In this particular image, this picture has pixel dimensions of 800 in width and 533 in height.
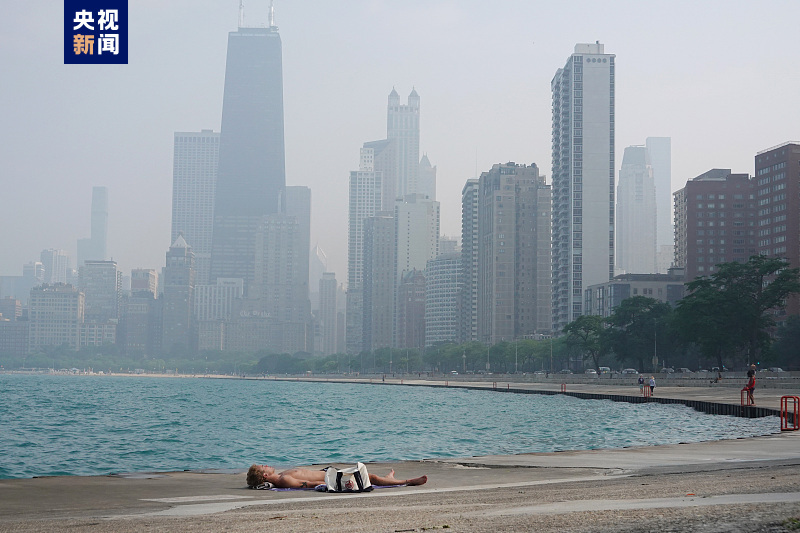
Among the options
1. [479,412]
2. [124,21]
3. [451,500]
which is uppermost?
[124,21]

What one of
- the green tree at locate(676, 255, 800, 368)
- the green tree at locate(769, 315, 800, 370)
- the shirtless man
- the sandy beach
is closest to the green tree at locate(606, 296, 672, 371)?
the green tree at locate(769, 315, 800, 370)

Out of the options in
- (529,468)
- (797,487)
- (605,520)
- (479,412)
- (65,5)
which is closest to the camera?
(605,520)

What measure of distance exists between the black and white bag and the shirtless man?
525mm

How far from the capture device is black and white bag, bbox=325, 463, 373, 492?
18812mm

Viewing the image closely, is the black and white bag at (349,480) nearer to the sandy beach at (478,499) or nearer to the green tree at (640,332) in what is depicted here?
the sandy beach at (478,499)

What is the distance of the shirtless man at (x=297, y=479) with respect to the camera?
1956 cm

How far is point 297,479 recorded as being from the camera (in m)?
19.9

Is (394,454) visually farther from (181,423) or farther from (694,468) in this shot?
(181,423)

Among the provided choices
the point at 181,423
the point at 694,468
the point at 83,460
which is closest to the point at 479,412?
the point at 181,423

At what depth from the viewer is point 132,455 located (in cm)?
4462

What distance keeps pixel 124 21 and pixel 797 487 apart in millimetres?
29798

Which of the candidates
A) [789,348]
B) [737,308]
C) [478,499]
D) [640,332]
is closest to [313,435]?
[478,499]

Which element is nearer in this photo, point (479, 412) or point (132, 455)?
point (132, 455)

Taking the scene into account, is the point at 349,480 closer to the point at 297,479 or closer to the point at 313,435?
the point at 297,479
